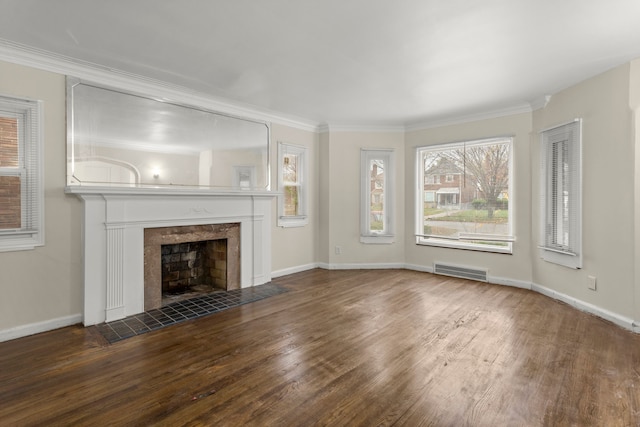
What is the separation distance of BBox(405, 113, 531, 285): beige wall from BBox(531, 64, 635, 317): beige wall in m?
0.68

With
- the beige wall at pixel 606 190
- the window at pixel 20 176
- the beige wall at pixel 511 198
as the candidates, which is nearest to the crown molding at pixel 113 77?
→ the window at pixel 20 176

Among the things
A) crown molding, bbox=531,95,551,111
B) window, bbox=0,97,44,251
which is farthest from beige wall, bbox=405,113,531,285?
window, bbox=0,97,44,251

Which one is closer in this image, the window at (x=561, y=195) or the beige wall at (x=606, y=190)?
the beige wall at (x=606, y=190)

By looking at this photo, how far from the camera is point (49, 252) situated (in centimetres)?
305

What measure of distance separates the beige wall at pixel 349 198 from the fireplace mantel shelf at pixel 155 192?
1429 mm

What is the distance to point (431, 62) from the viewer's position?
10.2 ft

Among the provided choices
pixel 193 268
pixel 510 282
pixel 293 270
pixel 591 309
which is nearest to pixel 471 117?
pixel 510 282

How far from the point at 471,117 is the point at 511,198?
1.35 metres

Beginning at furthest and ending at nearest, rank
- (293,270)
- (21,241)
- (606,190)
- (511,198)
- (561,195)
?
(293,270), (511,198), (561,195), (606,190), (21,241)

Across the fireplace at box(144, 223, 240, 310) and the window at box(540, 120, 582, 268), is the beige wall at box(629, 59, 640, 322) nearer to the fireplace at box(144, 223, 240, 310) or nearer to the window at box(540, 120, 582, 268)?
the window at box(540, 120, 582, 268)

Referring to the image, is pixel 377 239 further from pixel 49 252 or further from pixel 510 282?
pixel 49 252

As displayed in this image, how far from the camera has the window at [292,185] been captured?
520cm

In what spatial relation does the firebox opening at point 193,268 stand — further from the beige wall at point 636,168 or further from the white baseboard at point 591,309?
the beige wall at point 636,168

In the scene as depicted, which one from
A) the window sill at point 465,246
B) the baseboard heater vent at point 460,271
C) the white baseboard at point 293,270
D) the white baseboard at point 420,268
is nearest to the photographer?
the window sill at point 465,246
